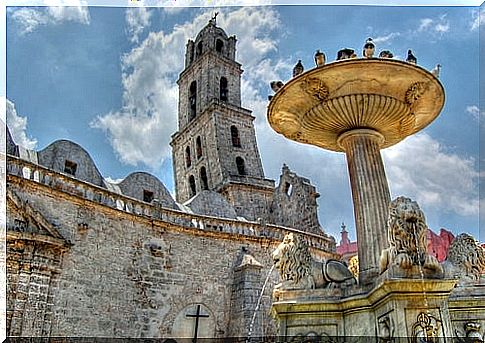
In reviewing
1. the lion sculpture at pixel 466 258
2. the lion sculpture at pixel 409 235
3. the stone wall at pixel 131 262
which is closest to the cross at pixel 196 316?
the stone wall at pixel 131 262

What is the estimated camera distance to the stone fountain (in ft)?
16.5

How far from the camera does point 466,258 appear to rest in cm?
636

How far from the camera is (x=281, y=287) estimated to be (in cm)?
→ 652

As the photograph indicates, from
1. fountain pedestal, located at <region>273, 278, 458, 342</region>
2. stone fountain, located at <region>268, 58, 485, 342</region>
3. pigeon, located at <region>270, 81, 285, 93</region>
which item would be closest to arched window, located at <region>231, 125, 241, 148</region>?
stone fountain, located at <region>268, 58, 485, 342</region>

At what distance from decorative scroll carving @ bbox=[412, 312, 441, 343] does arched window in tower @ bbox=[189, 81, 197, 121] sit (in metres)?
26.9

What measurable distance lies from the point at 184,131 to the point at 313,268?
25.1 metres

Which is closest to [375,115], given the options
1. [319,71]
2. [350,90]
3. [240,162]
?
[350,90]

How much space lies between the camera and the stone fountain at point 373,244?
16.5ft

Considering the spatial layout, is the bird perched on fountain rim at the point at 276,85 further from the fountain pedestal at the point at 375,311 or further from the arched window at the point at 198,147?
the arched window at the point at 198,147

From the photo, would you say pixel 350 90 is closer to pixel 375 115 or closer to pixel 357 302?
pixel 375 115

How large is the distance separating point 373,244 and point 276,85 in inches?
111

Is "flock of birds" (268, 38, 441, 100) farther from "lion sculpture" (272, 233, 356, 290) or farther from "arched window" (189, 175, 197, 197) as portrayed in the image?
"arched window" (189, 175, 197, 197)

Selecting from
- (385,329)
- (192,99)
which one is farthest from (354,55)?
(192,99)

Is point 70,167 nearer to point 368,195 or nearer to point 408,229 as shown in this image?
point 368,195
